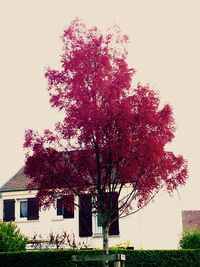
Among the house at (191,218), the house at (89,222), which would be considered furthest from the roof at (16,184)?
the house at (191,218)

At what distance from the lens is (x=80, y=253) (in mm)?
20391

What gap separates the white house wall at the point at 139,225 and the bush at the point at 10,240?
11.9 metres

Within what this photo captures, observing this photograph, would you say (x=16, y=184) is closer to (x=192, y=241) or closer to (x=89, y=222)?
(x=89, y=222)

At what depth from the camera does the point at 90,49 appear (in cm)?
1550

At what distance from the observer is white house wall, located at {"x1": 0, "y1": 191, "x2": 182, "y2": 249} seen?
1380 inches

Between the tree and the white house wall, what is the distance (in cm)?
1986

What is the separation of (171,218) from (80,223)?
6806 millimetres

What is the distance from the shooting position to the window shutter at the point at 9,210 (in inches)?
1490

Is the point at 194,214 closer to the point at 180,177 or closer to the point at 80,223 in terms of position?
the point at 80,223

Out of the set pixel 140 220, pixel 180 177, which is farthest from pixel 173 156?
pixel 140 220

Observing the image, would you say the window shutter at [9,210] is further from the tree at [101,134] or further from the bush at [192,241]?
the tree at [101,134]

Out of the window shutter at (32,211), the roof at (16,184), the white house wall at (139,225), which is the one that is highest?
the roof at (16,184)

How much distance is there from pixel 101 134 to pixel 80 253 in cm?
753

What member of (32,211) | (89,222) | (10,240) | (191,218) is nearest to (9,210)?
(32,211)
